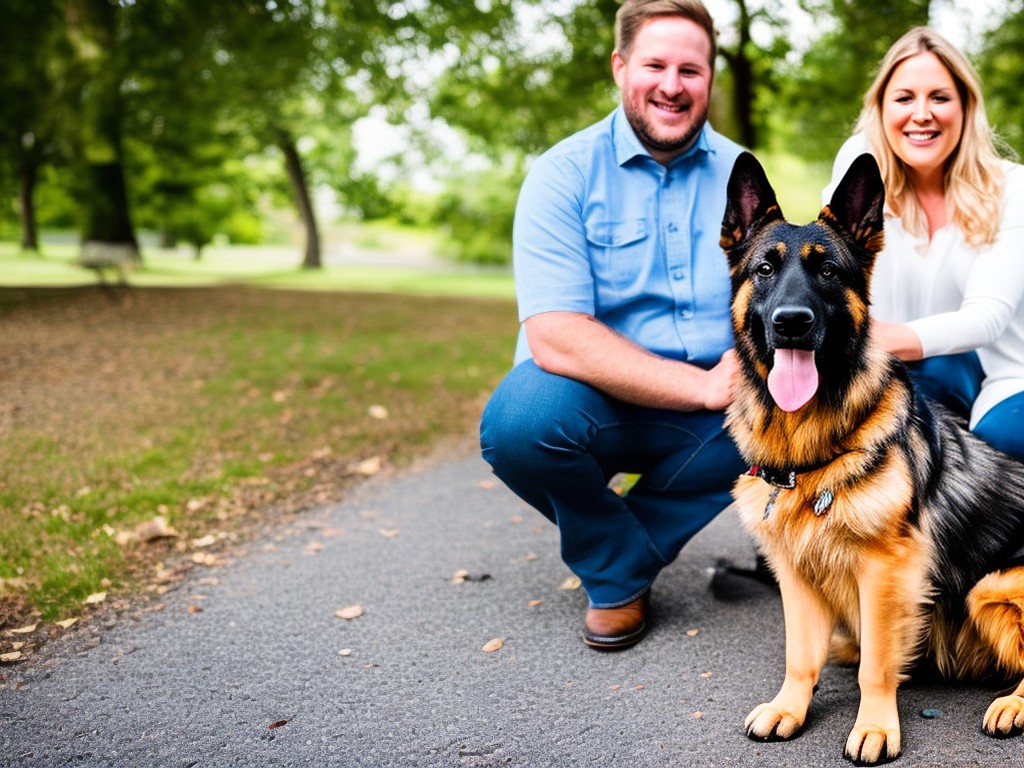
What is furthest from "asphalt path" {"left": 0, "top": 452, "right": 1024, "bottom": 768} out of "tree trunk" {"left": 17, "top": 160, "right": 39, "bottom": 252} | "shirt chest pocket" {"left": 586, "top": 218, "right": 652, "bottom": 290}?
"tree trunk" {"left": 17, "top": 160, "right": 39, "bottom": 252}

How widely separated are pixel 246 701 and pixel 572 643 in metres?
1.32

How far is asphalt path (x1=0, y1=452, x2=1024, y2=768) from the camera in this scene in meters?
2.81

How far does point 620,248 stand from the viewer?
387cm

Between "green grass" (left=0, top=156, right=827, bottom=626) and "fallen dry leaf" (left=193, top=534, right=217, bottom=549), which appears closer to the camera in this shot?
"fallen dry leaf" (left=193, top=534, right=217, bottom=549)

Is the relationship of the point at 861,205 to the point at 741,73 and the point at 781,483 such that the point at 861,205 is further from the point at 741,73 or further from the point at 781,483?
the point at 741,73

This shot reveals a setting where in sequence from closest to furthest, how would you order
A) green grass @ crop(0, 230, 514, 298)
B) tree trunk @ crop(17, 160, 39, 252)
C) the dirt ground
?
the dirt ground → tree trunk @ crop(17, 160, 39, 252) → green grass @ crop(0, 230, 514, 298)

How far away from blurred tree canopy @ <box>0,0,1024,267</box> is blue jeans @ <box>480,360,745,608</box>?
9.96m

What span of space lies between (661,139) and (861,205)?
114 cm

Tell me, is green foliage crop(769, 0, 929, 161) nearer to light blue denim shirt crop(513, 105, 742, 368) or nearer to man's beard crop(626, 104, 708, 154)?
man's beard crop(626, 104, 708, 154)

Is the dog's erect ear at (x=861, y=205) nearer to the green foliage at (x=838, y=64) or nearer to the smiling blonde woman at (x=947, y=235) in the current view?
the smiling blonde woman at (x=947, y=235)

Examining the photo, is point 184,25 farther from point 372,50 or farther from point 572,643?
point 572,643

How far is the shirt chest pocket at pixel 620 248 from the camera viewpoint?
3.86 m

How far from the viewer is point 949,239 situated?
361cm

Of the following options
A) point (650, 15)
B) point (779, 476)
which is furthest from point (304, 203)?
point (779, 476)
